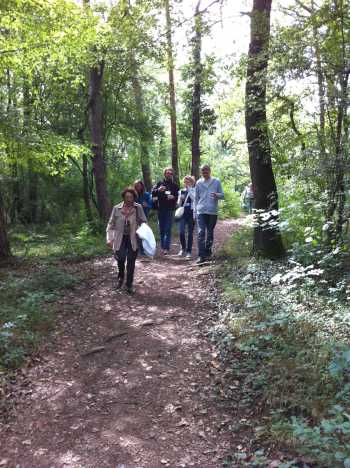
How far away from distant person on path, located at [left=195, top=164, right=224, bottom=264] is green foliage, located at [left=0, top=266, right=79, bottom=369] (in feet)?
10.1

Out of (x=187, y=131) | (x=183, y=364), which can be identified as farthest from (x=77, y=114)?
(x=183, y=364)

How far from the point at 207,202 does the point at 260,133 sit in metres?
1.92

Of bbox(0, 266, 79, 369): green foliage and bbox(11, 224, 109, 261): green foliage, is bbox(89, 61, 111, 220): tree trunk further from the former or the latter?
bbox(0, 266, 79, 369): green foliage

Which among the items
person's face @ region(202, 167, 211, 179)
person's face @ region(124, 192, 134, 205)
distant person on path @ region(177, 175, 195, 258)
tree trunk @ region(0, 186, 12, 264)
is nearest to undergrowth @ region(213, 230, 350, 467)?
person's face @ region(124, 192, 134, 205)

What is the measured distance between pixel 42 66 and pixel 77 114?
6.35 m

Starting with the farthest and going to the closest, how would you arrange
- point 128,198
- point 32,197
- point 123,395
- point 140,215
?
1. point 32,197
2. point 140,215
3. point 128,198
4. point 123,395

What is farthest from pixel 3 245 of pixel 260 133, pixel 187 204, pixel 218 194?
pixel 260 133

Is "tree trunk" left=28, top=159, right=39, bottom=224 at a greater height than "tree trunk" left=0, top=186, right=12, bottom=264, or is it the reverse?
"tree trunk" left=28, top=159, right=39, bottom=224

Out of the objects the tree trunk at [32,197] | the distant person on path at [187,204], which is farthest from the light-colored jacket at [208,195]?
the tree trunk at [32,197]

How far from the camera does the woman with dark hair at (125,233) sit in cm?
785

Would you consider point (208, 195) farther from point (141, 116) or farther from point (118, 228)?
point (141, 116)

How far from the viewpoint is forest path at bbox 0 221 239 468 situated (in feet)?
12.1

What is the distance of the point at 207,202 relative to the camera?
943 cm

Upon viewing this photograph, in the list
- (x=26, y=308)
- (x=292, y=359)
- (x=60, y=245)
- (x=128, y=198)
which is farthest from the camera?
(x=60, y=245)
